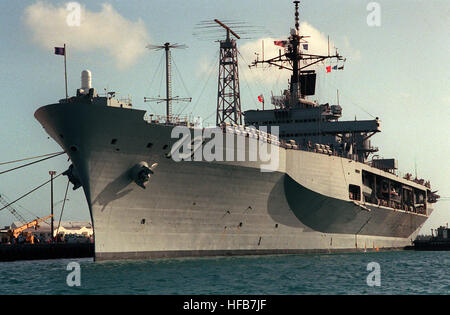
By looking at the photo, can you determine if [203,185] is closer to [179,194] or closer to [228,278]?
[179,194]

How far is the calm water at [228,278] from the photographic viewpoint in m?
22.0

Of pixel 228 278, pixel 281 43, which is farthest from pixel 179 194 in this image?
pixel 281 43

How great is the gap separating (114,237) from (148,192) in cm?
270

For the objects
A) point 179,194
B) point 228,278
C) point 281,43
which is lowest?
point 228,278

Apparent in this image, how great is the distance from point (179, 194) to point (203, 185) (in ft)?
4.73

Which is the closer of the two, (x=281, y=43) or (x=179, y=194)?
(x=179, y=194)

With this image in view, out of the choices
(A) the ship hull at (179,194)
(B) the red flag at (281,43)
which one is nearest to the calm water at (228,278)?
(A) the ship hull at (179,194)

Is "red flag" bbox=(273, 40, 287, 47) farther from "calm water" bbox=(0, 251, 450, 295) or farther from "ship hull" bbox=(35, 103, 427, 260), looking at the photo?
"calm water" bbox=(0, 251, 450, 295)

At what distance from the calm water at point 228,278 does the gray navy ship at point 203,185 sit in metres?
1.65

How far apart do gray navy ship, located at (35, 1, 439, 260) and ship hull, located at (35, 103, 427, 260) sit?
0.05 meters

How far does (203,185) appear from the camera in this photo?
104 feet

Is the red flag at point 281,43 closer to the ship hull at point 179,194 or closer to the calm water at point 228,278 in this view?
→ the ship hull at point 179,194
